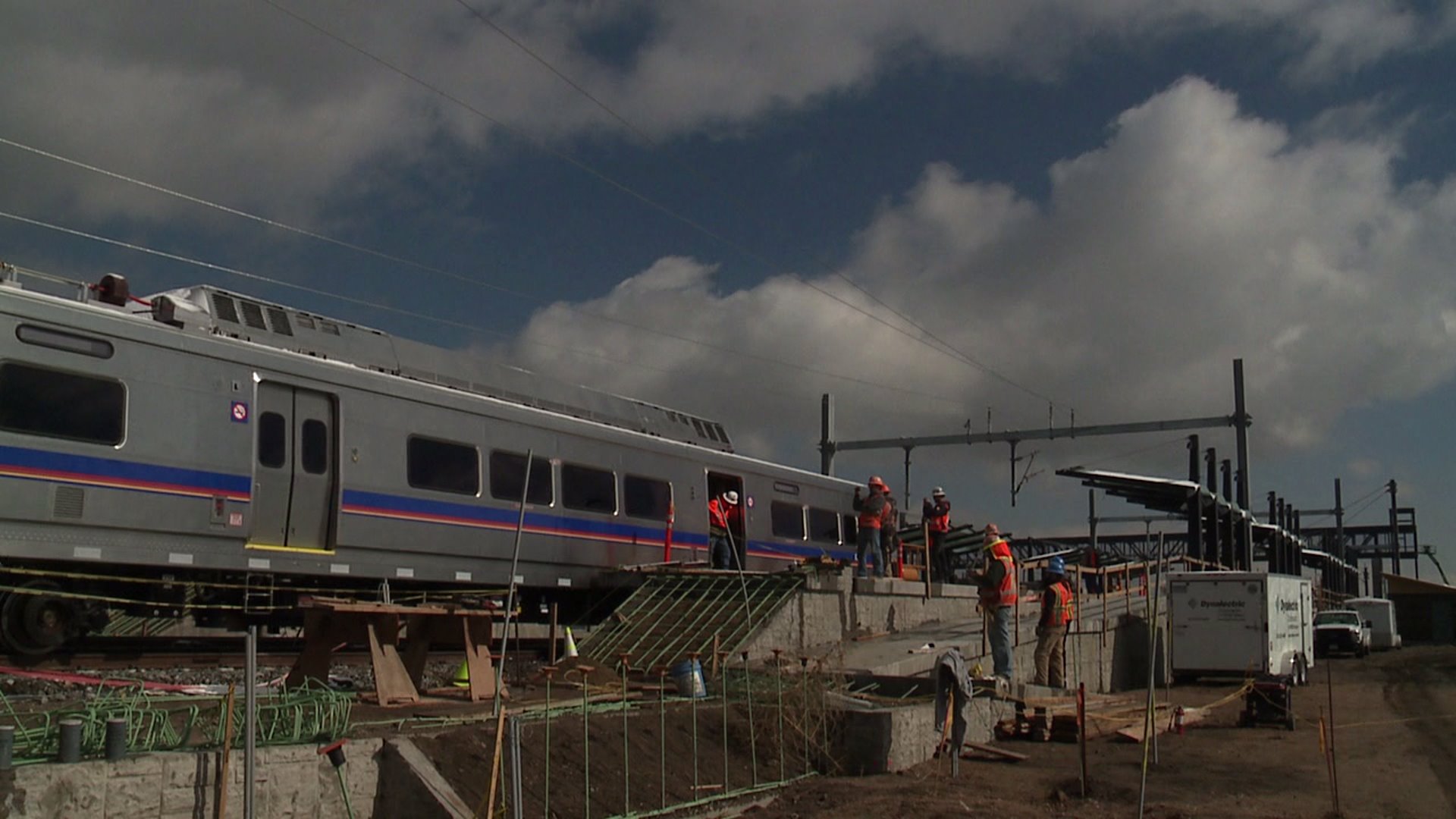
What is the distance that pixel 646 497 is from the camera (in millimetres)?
21172

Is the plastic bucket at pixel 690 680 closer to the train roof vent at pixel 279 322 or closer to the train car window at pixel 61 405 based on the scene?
the train car window at pixel 61 405

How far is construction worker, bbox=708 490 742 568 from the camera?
21.1m

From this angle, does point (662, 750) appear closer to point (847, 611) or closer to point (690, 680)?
point (690, 680)

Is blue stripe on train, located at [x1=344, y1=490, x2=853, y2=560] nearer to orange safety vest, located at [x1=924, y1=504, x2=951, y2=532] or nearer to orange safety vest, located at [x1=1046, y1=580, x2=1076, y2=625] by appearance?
orange safety vest, located at [x1=924, y1=504, x2=951, y2=532]

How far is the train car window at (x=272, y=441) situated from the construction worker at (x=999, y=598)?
8701 mm

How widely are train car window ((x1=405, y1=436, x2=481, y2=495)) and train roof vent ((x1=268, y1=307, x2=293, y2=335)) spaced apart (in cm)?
205

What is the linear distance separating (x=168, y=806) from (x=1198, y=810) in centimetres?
827

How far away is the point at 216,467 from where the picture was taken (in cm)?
1414

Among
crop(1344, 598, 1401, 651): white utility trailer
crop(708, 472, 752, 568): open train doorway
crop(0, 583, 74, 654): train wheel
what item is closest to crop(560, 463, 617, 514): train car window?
crop(708, 472, 752, 568): open train doorway

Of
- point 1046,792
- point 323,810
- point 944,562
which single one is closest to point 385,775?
point 323,810

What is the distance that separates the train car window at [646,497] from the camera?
20719mm

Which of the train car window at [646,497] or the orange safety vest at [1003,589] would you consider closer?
the orange safety vest at [1003,589]

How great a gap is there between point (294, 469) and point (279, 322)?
2177mm

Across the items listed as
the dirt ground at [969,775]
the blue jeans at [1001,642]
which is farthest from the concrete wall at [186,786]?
the blue jeans at [1001,642]
